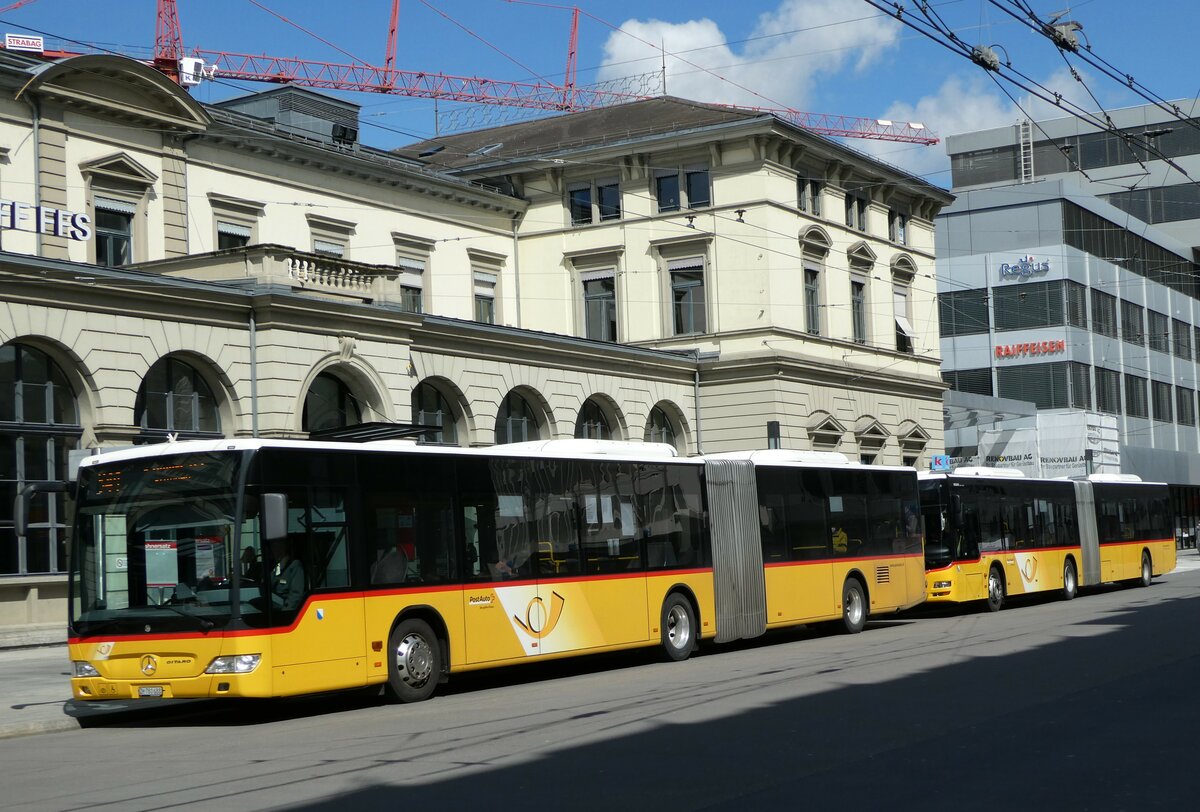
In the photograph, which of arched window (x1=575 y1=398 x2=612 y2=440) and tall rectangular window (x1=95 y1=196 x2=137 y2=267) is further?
arched window (x1=575 y1=398 x2=612 y2=440)

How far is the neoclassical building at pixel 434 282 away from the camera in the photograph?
27.4m

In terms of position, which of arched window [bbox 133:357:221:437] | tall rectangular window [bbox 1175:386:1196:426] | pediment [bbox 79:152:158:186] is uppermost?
pediment [bbox 79:152:158:186]

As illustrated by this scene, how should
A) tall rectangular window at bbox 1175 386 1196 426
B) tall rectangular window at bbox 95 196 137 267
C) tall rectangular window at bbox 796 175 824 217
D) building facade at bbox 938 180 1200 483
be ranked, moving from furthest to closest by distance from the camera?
1. tall rectangular window at bbox 1175 386 1196 426
2. building facade at bbox 938 180 1200 483
3. tall rectangular window at bbox 796 175 824 217
4. tall rectangular window at bbox 95 196 137 267

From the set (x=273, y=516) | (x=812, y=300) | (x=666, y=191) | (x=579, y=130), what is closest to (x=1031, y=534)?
(x=812, y=300)

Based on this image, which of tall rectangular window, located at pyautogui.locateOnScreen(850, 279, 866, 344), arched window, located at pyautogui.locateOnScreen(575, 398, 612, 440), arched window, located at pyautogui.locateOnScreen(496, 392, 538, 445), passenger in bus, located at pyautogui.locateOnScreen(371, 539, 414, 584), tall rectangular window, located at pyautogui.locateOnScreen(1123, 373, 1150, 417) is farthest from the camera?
tall rectangular window, located at pyautogui.locateOnScreen(1123, 373, 1150, 417)

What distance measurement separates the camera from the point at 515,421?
39.2 meters

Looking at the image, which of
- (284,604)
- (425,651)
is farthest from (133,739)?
(425,651)

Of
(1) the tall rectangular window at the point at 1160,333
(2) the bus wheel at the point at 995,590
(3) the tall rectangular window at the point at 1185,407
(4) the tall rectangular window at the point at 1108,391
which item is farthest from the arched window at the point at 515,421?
(3) the tall rectangular window at the point at 1185,407

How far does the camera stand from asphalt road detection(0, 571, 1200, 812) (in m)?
9.99

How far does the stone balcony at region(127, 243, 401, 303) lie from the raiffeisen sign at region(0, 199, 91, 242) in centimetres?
179

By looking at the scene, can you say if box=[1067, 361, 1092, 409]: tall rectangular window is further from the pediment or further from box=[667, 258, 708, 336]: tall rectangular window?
the pediment

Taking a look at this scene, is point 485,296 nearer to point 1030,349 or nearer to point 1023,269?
point 1023,269

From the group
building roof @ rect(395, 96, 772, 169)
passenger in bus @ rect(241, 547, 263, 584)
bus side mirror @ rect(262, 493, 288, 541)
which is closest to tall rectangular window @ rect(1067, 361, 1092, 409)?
building roof @ rect(395, 96, 772, 169)

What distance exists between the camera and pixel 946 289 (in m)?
72.7
